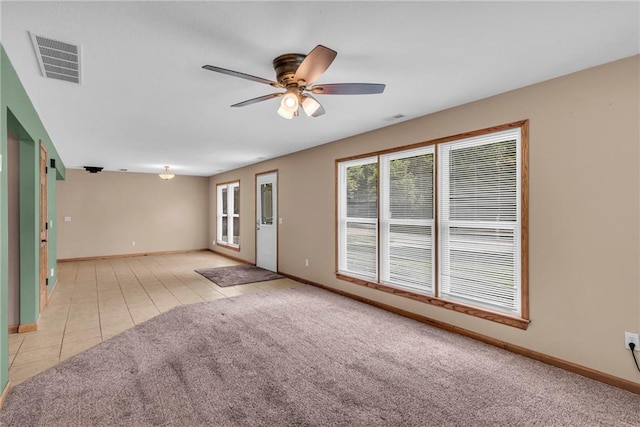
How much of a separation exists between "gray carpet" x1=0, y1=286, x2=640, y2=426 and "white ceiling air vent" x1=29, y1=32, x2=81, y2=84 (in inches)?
91.8

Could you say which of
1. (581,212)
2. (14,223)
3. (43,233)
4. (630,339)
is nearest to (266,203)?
(43,233)

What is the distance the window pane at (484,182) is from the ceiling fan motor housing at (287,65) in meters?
2.04

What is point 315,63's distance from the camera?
193 cm

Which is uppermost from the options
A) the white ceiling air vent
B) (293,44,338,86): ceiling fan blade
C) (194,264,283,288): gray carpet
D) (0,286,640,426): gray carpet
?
the white ceiling air vent

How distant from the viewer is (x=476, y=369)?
2.62 m

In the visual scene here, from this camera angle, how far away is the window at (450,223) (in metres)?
3.01

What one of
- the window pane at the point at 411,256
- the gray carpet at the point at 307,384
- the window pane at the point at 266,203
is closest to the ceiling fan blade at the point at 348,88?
the window pane at the point at 411,256

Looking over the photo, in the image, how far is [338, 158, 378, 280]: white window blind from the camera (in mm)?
4492

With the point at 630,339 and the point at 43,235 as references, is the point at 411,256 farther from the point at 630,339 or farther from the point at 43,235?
the point at 43,235

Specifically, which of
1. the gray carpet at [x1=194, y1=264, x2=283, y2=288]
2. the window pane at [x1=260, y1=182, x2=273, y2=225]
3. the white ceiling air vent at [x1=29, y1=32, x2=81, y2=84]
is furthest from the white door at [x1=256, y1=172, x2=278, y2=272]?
the white ceiling air vent at [x1=29, y1=32, x2=81, y2=84]

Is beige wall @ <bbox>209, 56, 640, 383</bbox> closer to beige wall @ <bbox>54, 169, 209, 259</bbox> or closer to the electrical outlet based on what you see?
the electrical outlet

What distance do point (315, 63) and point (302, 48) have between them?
0.31m

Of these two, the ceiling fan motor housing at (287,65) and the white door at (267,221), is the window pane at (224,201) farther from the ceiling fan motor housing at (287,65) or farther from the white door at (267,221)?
the ceiling fan motor housing at (287,65)

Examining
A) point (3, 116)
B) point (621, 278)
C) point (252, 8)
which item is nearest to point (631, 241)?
point (621, 278)
